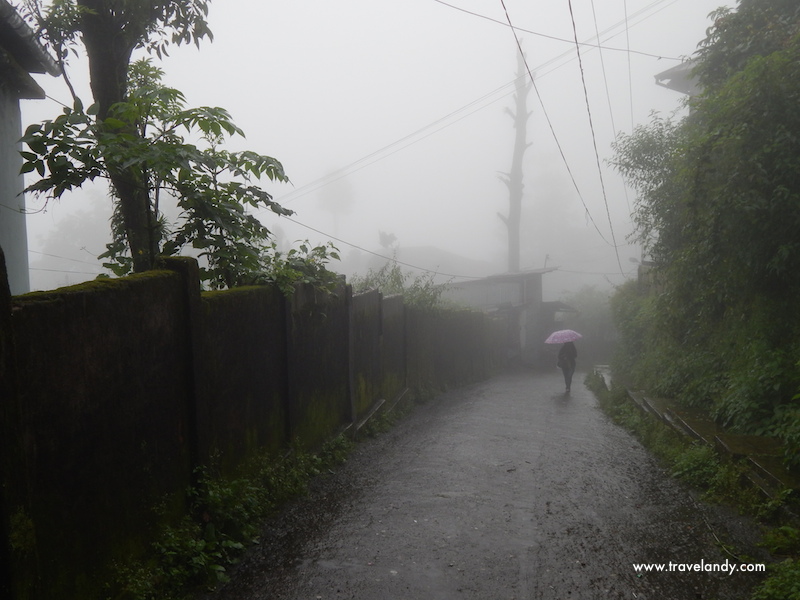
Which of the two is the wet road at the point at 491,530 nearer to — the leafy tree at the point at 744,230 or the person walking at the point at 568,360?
the leafy tree at the point at 744,230

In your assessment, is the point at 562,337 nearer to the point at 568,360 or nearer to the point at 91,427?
the point at 568,360

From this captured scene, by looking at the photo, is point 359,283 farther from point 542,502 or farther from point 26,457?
point 26,457

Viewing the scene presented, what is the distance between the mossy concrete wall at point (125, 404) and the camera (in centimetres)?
314

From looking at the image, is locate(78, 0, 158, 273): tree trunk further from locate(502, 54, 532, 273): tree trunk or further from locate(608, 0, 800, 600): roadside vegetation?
locate(502, 54, 532, 273): tree trunk

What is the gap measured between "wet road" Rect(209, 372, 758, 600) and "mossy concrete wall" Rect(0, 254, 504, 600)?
32.2 inches

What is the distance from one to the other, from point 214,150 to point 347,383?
4.22 meters

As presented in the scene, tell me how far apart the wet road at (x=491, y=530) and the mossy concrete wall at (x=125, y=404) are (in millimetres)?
818

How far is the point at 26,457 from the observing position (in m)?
3.14

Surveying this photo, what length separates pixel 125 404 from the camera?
4156mm

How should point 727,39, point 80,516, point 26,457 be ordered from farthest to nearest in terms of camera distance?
point 727,39, point 80,516, point 26,457

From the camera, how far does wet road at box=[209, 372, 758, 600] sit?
14.4 feet

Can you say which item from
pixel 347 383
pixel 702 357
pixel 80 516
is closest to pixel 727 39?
pixel 702 357

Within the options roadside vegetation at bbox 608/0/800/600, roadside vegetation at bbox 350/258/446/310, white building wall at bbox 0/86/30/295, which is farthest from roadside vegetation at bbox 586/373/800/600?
white building wall at bbox 0/86/30/295

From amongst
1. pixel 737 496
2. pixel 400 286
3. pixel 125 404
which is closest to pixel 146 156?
pixel 125 404
